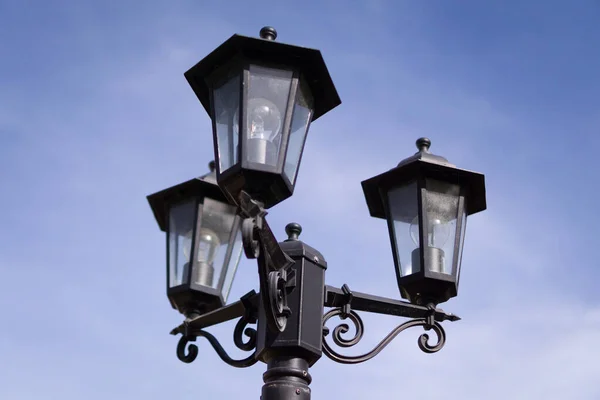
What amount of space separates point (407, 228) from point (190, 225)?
1172mm

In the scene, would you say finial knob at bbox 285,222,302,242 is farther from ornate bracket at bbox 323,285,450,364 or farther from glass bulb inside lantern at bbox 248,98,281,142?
glass bulb inside lantern at bbox 248,98,281,142

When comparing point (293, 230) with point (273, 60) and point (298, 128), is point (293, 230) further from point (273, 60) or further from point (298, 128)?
point (273, 60)

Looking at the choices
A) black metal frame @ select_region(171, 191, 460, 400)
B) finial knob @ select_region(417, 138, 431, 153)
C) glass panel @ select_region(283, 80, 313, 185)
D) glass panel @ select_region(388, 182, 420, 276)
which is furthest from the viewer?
finial knob @ select_region(417, 138, 431, 153)

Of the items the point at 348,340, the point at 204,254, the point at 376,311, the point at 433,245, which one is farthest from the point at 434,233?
the point at 204,254

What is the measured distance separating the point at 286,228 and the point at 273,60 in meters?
0.85

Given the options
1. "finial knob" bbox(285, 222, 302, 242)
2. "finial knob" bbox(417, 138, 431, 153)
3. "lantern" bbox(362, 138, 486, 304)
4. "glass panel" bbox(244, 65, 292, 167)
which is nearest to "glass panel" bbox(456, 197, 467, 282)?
"lantern" bbox(362, 138, 486, 304)

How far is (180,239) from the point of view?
4.67m

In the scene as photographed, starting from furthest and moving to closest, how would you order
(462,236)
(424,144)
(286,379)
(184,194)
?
(184,194) → (424,144) → (462,236) → (286,379)

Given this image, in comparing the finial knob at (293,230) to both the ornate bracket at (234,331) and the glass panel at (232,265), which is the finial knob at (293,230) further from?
the glass panel at (232,265)

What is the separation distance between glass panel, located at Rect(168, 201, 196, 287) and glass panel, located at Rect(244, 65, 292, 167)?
144 centimetres

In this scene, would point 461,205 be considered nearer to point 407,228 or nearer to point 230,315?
point 407,228

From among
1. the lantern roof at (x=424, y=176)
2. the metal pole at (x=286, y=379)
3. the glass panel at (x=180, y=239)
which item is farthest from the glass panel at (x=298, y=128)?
the glass panel at (x=180, y=239)

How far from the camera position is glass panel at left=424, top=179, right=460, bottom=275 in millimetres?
4199

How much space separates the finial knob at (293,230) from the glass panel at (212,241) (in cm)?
77
